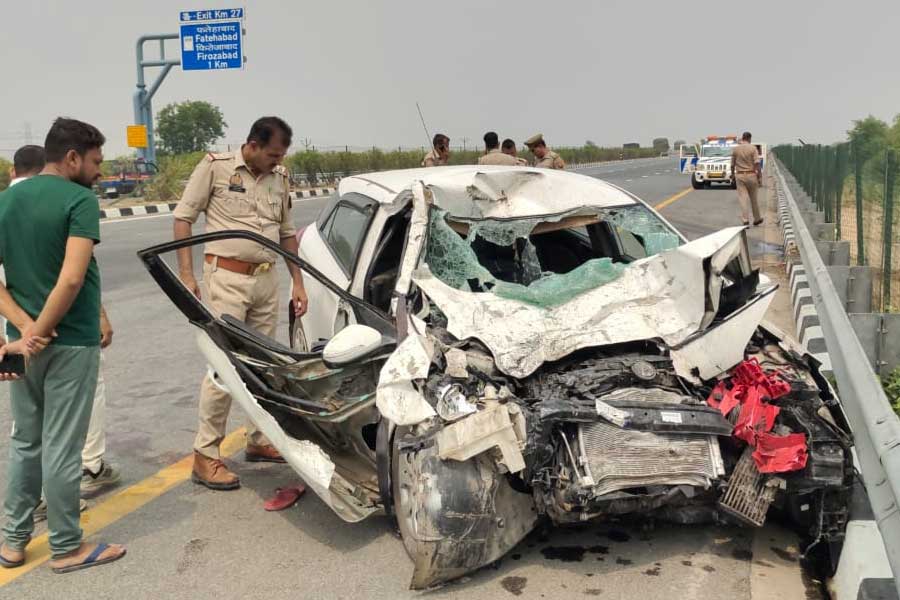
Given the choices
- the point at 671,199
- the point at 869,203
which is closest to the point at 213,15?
the point at 671,199

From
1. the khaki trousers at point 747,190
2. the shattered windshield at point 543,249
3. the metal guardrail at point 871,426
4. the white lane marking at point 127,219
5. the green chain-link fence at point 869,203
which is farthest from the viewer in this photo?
the white lane marking at point 127,219

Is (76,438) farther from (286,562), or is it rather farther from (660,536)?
(660,536)

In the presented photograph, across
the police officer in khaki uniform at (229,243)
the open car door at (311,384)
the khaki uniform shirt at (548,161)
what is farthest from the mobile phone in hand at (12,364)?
the khaki uniform shirt at (548,161)

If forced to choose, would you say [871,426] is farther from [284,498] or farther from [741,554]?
[284,498]

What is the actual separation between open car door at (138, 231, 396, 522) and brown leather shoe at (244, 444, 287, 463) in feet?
2.38

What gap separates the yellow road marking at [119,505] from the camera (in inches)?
139

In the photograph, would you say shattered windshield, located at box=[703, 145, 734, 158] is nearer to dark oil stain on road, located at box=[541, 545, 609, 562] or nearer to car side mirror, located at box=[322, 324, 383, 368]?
dark oil stain on road, located at box=[541, 545, 609, 562]

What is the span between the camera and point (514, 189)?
4.69m

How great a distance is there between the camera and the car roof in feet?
14.9

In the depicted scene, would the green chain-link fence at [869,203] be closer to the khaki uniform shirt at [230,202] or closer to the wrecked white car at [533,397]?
the wrecked white car at [533,397]

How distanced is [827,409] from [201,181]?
316 cm

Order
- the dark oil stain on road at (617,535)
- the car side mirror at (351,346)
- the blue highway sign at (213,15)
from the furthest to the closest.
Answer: the blue highway sign at (213,15) → the dark oil stain on road at (617,535) → the car side mirror at (351,346)

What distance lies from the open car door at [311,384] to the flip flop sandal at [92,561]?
0.81m

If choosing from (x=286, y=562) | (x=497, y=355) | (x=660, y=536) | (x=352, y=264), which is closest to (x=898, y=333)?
(x=660, y=536)
